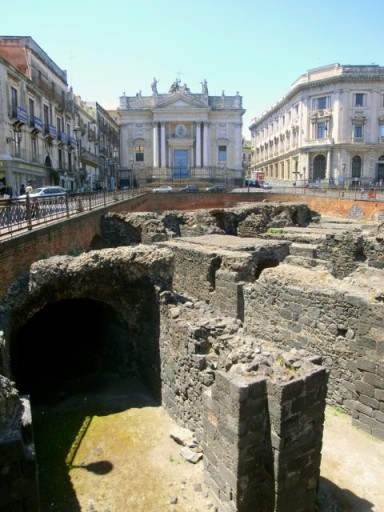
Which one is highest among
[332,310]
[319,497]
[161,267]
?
[161,267]

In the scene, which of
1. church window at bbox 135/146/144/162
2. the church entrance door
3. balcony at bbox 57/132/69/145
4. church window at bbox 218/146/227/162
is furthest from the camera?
church window at bbox 135/146/144/162

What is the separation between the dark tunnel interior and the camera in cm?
Result: 898

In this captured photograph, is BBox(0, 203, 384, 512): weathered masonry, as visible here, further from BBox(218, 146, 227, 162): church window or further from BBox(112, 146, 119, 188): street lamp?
BBox(112, 146, 119, 188): street lamp

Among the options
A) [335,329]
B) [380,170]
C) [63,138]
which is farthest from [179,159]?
[335,329]

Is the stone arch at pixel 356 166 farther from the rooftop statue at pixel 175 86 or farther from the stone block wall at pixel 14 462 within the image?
the stone block wall at pixel 14 462

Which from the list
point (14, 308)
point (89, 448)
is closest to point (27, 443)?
point (89, 448)

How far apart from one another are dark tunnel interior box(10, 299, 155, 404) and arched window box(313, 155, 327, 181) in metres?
50.8

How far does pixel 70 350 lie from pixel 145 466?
4940mm

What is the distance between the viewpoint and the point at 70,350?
10688 mm

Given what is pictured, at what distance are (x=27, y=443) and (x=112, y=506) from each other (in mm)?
1672

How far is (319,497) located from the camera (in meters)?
6.06

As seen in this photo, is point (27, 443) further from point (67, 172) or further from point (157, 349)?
point (67, 172)

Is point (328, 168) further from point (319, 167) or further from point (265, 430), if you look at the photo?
point (265, 430)

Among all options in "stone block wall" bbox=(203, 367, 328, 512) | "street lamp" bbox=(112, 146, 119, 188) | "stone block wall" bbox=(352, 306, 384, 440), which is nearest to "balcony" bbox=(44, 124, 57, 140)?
"street lamp" bbox=(112, 146, 119, 188)
